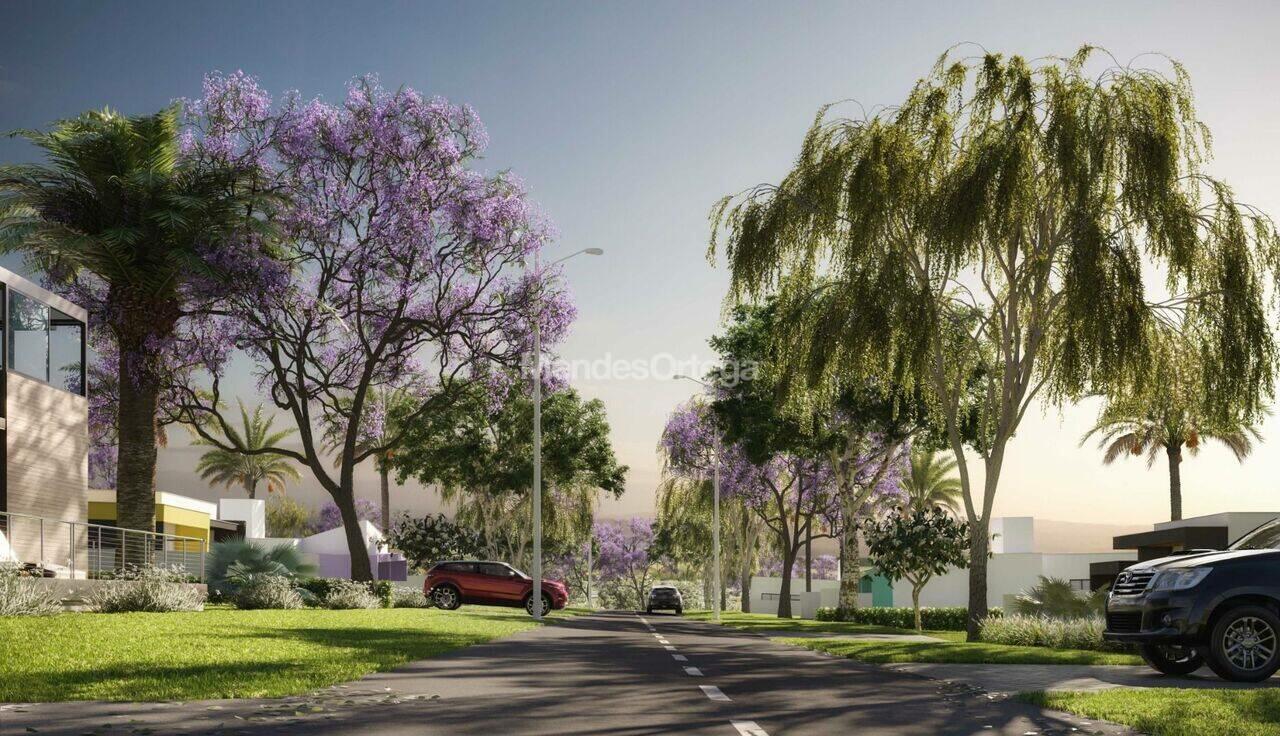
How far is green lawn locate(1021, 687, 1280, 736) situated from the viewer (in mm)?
9109

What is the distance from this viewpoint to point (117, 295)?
3500 centimetres

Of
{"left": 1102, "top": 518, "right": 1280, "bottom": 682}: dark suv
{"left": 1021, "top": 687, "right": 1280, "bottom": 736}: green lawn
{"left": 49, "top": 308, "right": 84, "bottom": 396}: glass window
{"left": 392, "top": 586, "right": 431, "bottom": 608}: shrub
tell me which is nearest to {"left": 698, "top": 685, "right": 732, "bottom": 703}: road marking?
{"left": 1021, "top": 687, "right": 1280, "bottom": 736}: green lawn

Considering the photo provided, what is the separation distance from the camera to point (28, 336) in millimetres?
31391

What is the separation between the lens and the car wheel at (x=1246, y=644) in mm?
13820

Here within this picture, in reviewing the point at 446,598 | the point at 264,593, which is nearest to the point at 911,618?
the point at 446,598

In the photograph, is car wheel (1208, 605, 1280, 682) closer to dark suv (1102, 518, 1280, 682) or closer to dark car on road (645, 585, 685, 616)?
dark suv (1102, 518, 1280, 682)

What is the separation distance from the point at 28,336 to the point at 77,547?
19.3 ft

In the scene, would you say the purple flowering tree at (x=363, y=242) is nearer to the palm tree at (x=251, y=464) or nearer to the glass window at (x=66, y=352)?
the glass window at (x=66, y=352)

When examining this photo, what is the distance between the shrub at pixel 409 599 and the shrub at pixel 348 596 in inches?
170

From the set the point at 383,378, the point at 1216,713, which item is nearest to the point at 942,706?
the point at 1216,713

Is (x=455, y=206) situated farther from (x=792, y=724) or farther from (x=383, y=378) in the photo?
(x=792, y=724)

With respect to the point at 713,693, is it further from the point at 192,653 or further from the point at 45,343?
the point at 45,343

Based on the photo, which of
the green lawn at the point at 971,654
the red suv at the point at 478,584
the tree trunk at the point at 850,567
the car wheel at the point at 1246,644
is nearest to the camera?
the car wheel at the point at 1246,644

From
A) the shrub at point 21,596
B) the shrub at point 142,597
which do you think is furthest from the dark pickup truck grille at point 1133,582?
the shrub at point 142,597
